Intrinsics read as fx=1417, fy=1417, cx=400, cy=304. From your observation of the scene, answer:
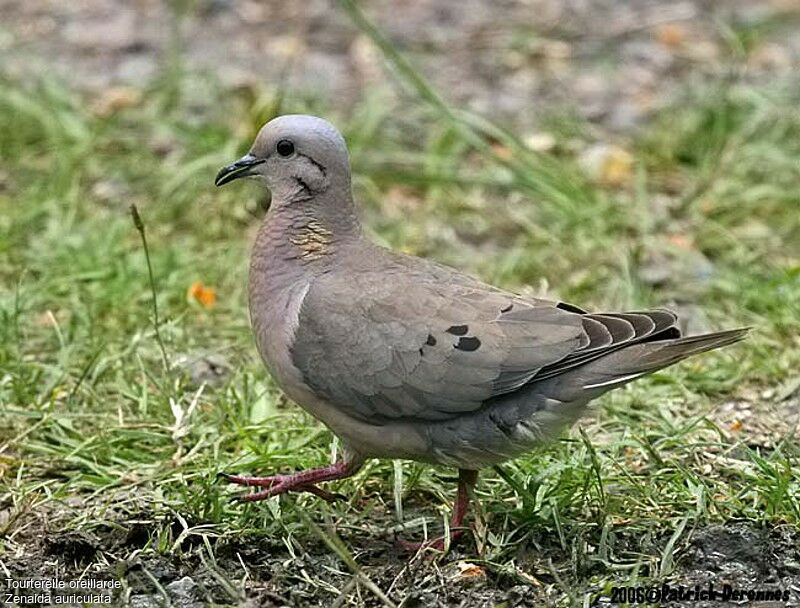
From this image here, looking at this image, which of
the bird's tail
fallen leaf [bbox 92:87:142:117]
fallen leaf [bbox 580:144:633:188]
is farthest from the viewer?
fallen leaf [bbox 92:87:142:117]

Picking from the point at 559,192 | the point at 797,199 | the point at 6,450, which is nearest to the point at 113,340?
the point at 6,450

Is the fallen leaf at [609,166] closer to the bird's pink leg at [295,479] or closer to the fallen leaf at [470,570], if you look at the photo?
the bird's pink leg at [295,479]

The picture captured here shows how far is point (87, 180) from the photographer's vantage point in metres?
6.21

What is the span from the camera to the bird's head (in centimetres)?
402

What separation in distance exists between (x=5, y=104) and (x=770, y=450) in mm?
3866

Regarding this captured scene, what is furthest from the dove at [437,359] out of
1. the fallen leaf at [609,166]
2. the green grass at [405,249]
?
the fallen leaf at [609,166]

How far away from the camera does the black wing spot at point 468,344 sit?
3.64m

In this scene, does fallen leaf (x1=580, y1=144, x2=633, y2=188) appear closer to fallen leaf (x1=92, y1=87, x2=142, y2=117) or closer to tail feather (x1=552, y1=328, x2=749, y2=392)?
fallen leaf (x1=92, y1=87, x2=142, y2=117)

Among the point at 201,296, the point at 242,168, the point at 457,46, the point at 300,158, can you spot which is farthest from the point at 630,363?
the point at 457,46

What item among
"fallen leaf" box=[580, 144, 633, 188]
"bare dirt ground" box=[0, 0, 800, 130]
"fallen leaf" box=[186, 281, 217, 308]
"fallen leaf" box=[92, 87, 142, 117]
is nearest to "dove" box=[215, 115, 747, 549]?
"fallen leaf" box=[186, 281, 217, 308]

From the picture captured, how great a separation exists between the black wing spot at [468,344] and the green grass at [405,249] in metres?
0.43

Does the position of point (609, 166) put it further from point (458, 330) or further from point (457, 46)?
point (458, 330)

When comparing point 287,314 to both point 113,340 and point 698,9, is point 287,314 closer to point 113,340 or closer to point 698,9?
point 113,340

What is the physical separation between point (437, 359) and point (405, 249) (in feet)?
7.23
